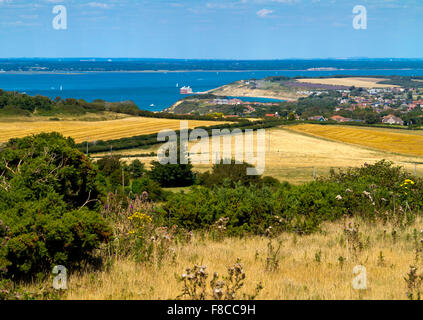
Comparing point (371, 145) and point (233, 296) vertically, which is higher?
point (233, 296)

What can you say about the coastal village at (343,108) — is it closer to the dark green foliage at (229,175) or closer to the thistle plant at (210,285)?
the dark green foliage at (229,175)

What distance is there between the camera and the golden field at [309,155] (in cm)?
4550

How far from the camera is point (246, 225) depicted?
843 centimetres

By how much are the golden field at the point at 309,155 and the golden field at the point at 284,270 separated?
3231cm

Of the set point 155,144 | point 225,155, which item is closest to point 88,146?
point 155,144

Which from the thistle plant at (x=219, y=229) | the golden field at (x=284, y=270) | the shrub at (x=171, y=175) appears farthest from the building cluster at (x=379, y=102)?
the golden field at (x=284, y=270)

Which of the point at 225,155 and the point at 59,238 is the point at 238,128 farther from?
the point at 59,238

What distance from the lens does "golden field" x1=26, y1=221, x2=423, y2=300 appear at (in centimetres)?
509

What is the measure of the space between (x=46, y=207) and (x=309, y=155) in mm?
50884

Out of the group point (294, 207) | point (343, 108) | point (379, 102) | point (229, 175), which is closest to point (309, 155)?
point (229, 175)

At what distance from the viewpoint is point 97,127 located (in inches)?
2906

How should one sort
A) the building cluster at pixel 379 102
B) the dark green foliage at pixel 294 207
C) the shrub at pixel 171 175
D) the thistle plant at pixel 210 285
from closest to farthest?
the thistle plant at pixel 210 285
the dark green foliage at pixel 294 207
the shrub at pixel 171 175
the building cluster at pixel 379 102

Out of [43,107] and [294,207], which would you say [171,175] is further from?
[43,107]
